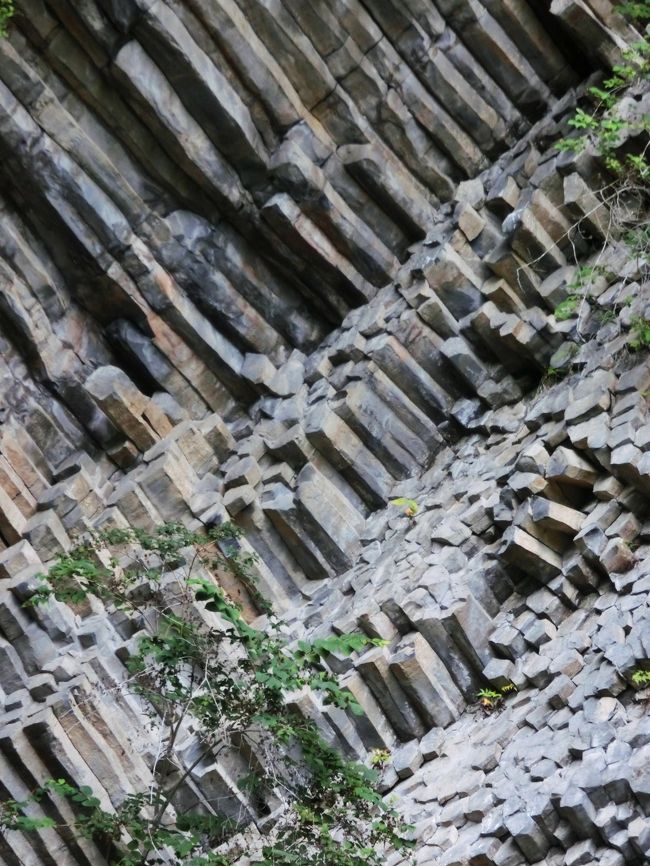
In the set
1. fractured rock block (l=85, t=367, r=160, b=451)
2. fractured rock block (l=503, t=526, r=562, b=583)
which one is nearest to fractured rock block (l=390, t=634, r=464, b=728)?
fractured rock block (l=503, t=526, r=562, b=583)

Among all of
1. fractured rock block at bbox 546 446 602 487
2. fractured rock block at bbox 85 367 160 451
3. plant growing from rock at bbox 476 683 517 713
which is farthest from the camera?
fractured rock block at bbox 85 367 160 451

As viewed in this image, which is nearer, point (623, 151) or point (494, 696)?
point (494, 696)

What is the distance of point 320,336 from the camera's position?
18.6 m

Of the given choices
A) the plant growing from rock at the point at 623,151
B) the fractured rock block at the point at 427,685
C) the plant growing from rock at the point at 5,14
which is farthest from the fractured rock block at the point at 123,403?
the plant growing from rock at the point at 623,151

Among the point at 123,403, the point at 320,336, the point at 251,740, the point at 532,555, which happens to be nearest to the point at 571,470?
the point at 532,555

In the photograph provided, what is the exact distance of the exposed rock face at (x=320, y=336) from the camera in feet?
46.0

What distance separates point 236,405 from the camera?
18.2 m

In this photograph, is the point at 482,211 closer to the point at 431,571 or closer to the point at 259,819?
the point at 431,571

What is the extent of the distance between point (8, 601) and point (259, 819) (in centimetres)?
424

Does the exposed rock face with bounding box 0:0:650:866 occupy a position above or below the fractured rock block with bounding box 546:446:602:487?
above

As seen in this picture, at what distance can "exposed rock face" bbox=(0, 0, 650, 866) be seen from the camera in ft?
46.0

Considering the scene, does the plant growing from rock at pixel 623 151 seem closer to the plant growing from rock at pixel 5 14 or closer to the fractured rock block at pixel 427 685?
the fractured rock block at pixel 427 685

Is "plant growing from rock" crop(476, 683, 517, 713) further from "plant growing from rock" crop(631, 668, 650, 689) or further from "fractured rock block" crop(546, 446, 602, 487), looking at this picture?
"fractured rock block" crop(546, 446, 602, 487)

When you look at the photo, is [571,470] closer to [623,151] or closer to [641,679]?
[641,679]
